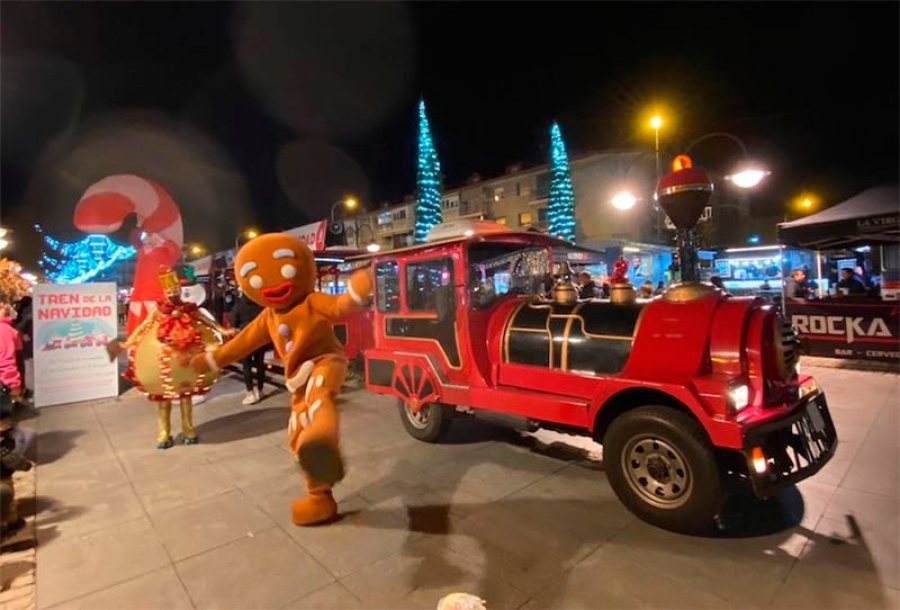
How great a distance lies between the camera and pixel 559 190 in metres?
25.2

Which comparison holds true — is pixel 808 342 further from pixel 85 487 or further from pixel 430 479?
pixel 85 487

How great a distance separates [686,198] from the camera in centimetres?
402

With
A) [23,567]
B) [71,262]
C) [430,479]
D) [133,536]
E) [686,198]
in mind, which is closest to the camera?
[23,567]

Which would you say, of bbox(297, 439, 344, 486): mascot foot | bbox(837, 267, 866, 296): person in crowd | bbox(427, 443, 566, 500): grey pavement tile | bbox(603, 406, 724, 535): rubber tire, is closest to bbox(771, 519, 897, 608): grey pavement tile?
bbox(603, 406, 724, 535): rubber tire

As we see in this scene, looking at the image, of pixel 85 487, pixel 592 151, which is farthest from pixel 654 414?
pixel 592 151

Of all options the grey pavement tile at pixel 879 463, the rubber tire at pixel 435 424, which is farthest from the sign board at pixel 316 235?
the grey pavement tile at pixel 879 463

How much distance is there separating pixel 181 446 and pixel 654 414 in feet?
16.8

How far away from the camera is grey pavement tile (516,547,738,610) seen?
2.55 m

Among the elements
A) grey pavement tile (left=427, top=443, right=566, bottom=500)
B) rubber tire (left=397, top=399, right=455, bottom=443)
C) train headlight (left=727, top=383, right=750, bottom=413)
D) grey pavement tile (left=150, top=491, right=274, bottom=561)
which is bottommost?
grey pavement tile (left=150, top=491, right=274, bottom=561)

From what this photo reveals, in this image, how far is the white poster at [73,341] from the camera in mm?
7355

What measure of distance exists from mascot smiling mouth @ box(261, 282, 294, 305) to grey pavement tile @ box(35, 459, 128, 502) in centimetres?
273

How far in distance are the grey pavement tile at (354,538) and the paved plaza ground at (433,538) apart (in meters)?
0.01

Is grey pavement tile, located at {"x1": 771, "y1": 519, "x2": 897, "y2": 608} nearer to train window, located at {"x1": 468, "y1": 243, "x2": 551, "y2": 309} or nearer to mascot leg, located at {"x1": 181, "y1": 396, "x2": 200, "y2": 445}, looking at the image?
train window, located at {"x1": 468, "y1": 243, "x2": 551, "y2": 309}

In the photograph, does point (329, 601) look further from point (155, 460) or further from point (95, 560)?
point (155, 460)
